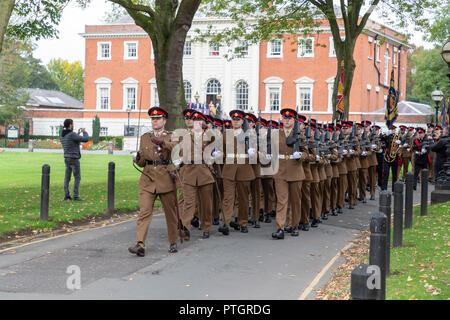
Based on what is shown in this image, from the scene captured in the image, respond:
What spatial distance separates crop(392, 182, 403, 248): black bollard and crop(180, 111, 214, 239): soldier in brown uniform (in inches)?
126

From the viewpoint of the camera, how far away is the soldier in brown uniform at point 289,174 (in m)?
11.1

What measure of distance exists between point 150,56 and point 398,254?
182 feet

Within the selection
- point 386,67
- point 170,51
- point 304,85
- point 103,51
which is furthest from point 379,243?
point 103,51

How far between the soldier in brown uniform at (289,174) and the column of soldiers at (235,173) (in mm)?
18

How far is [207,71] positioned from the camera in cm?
6059

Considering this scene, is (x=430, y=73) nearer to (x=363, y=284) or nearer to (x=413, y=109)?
(x=413, y=109)

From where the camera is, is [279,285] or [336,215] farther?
[336,215]

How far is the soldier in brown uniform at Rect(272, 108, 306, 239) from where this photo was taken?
11.1 m

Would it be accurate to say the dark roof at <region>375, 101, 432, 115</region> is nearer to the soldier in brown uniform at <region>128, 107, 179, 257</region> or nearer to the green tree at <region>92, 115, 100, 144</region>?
the green tree at <region>92, 115, 100, 144</region>

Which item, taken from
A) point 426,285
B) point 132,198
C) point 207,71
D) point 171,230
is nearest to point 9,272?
point 171,230

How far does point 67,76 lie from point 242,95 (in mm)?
49193

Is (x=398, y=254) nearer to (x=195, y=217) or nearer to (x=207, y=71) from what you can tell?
(x=195, y=217)

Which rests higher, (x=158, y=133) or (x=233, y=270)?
(x=158, y=133)

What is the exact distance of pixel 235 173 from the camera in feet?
38.0
